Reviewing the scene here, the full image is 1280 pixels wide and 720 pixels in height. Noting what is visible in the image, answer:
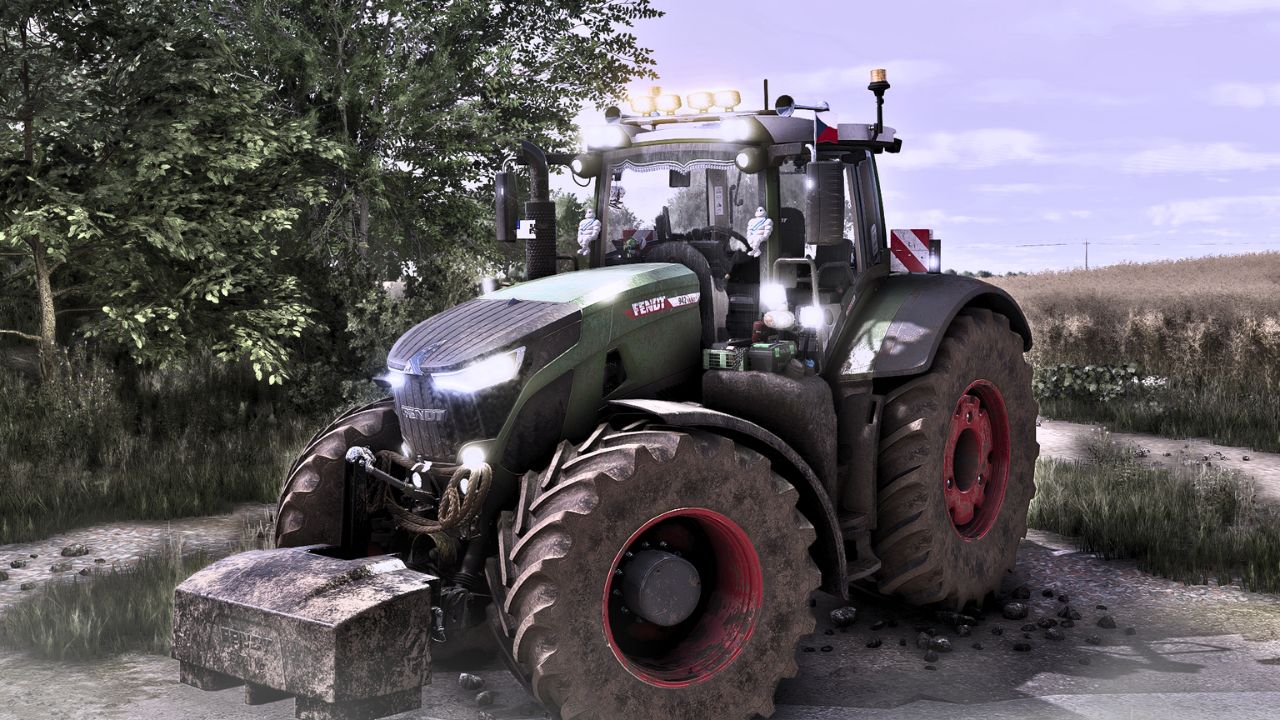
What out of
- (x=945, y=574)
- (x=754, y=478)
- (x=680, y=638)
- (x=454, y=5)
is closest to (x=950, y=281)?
(x=945, y=574)

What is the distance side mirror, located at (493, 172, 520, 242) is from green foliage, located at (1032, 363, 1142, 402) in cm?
1226

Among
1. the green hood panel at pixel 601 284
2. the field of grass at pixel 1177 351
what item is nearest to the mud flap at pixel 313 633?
the green hood panel at pixel 601 284

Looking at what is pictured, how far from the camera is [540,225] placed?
6.50m

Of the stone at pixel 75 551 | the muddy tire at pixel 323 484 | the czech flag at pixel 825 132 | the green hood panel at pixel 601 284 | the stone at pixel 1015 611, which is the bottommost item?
the stone at pixel 1015 611

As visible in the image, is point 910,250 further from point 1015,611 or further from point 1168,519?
point 1168,519

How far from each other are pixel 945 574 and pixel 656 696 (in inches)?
88.4

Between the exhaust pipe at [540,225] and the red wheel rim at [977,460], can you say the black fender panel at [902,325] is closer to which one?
the red wheel rim at [977,460]

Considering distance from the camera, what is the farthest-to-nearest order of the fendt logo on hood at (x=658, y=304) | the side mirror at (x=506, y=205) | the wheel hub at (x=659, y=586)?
1. the side mirror at (x=506, y=205)
2. the fendt logo on hood at (x=658, y=304)
3. the wheel hub at (x=659, y=586)

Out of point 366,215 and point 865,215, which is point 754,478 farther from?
A: point 366,215

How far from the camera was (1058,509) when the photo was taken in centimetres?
890

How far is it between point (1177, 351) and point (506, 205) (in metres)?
14.3

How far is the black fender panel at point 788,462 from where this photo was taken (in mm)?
4766

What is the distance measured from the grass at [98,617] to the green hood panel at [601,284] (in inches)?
109

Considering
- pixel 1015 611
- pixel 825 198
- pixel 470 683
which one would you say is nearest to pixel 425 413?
pixel 470 683
